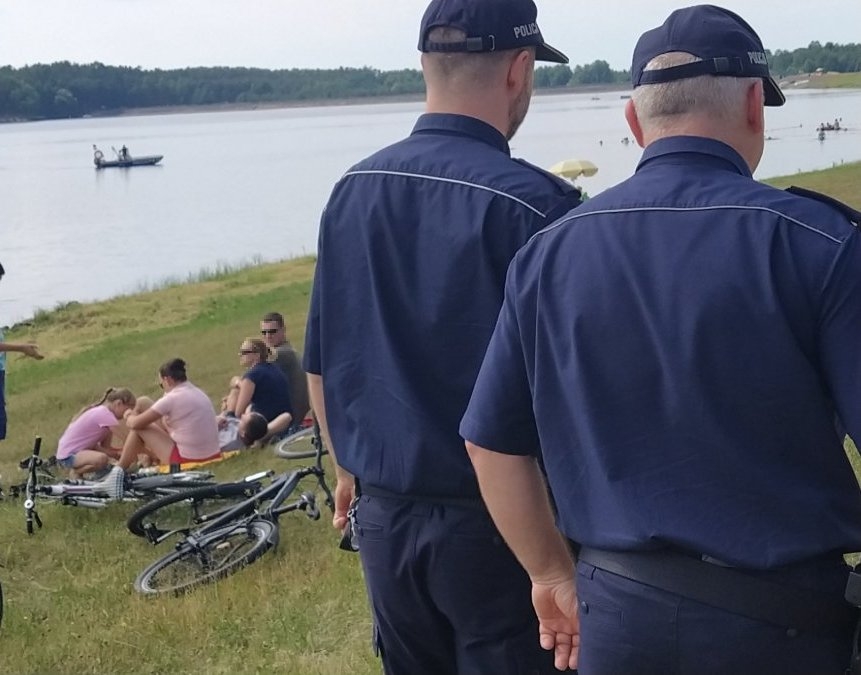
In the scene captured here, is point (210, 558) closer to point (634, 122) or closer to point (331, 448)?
point (331, 448)

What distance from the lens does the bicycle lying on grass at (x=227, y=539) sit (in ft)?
22.0

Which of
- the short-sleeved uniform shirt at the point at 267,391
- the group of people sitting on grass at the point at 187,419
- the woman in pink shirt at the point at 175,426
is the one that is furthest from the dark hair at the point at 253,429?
the woman in pink shirt at the point at 175,426

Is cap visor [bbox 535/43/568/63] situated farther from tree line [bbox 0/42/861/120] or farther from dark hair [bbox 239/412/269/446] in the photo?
tree line [bbox 0/42/861/120]

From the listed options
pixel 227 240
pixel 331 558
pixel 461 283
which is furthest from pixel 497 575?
pixel 227 240

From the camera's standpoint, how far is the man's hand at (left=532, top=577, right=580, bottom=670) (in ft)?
7.79

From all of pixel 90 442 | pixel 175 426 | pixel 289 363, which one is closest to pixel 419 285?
pixel 175 426

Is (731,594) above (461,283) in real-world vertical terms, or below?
below

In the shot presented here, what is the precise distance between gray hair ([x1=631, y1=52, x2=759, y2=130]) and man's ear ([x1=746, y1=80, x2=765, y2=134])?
13 millimetres

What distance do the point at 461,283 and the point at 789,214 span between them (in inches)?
35.4

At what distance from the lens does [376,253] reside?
282cm

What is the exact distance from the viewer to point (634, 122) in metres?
2.27

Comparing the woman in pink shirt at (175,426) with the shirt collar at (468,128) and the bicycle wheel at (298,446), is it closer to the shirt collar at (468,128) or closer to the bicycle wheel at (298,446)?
the bicycle wheel at (298,446)

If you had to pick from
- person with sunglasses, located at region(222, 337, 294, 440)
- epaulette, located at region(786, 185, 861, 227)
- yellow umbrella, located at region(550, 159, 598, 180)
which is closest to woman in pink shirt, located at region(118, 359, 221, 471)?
person with sunglasses, located at region(222, 337, 294, 440)

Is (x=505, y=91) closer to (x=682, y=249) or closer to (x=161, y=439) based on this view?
(x=682, y=249)
